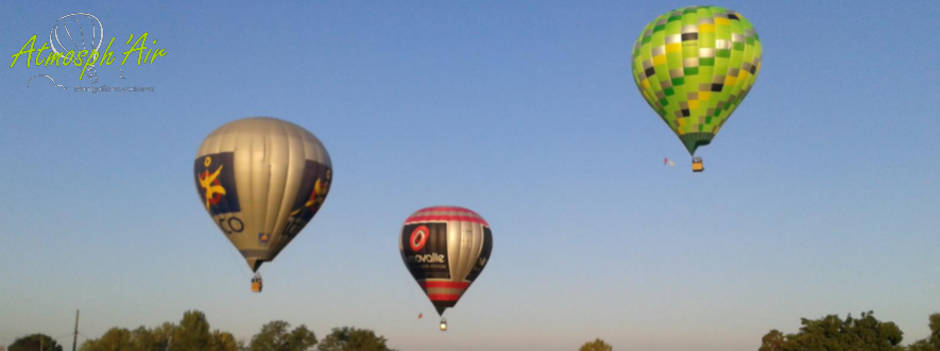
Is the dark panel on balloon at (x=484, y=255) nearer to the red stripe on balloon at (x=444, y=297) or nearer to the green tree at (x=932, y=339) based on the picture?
the red stripe on balloon at (x=444, y=297)

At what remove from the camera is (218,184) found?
135ft

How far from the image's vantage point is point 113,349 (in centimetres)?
8694

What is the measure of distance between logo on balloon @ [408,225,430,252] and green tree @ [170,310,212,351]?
4111 cm

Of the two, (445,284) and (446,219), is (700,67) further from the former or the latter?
(445,284)

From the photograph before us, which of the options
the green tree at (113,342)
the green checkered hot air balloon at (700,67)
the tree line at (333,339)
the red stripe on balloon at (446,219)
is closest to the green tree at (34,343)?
the tree line at (333,339)

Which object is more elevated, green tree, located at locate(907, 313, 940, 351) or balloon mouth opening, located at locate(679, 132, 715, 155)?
balloon mouth opening, located at locate(679, 132, 715, 155)

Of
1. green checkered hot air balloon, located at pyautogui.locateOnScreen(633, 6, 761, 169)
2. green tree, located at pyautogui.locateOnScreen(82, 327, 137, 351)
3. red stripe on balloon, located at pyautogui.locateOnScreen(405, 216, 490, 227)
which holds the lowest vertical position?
green tree, located at pyautogui.locateOnScreen(82, 327, 137, 351)

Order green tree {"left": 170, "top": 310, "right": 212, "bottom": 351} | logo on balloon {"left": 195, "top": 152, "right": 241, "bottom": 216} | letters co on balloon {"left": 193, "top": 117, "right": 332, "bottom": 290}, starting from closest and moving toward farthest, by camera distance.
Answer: letters co on balloon {"left": 193, "top": 117, "right": 332, "bottom": 290}, logo on balloon {"left": 195, "top": 152, "right": 241, "bottom": 216}, green tree {"left": 170, "top": 310, "right": 212, "bottom": 351}

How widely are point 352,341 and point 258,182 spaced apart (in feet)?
189

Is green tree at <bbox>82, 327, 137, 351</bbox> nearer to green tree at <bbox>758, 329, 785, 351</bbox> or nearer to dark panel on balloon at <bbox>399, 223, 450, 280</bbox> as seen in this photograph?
dark panel on balloon at <bbox>399, 223, 450, 280</bbox>

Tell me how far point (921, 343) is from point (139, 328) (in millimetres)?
67650

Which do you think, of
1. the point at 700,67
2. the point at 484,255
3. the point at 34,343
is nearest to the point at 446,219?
the point at 484,255

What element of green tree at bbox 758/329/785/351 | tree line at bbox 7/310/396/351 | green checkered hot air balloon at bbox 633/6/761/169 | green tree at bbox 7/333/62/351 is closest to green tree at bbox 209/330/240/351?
tree line at bbox 7/310/396/351

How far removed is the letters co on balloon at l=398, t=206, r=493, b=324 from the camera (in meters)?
53.4
